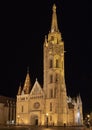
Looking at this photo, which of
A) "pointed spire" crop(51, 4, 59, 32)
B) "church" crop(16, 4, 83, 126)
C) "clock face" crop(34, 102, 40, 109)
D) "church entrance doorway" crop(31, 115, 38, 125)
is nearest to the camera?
"church" crop(16, 4, 83, 126)

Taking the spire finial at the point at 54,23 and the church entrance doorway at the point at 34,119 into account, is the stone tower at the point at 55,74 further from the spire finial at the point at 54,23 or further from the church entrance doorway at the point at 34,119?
the church entrance doorway at the point at 34,119

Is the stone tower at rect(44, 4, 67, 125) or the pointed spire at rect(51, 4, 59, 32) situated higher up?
the pointed spire at rect(51, 4, 59, 32)

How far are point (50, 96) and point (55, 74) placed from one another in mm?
7607

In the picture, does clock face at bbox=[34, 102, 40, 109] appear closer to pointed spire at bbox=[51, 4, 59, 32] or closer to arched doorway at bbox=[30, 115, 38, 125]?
arched doorway at bbox=[30, 115, 38, 125]

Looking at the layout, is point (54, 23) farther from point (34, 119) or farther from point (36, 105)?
point (34, 119)

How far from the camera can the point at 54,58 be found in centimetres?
10362

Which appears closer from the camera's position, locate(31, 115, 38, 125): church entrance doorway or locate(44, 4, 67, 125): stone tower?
locate(44, 4, 67, 125): stone tower

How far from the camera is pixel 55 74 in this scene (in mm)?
101125

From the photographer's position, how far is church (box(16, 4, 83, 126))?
318 ft

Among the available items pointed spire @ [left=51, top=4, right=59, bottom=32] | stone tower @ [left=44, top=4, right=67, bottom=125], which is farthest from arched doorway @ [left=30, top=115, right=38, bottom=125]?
pointed spire @ [left=51, top=4, right=59, bottom=32]

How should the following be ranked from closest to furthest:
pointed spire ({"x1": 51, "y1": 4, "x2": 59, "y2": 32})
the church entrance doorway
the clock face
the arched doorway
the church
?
the church
the clock face
the church entrance doorway
the arched doorway
pointed spire ({"x1": 51, "y1": 4, "x2": 59, "y2": 32})

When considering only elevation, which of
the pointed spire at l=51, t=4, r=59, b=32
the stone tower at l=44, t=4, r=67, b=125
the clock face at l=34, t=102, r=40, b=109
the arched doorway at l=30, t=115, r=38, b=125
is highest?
the pointed spire at l=51, t=4, r=59, b=32

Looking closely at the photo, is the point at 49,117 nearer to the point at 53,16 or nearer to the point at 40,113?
the point at 40,113

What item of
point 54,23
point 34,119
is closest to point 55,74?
point 34,119
